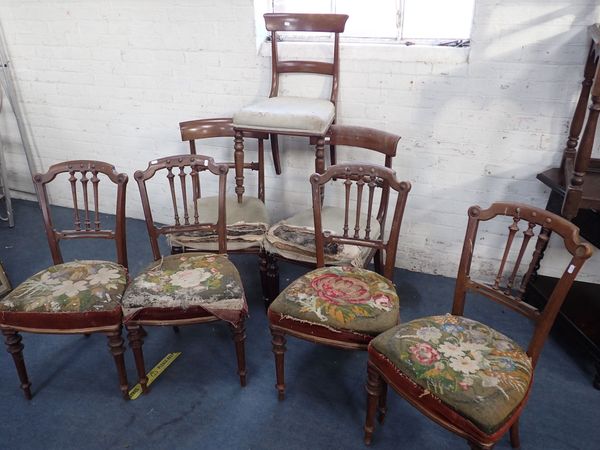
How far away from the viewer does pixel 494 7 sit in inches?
82.1

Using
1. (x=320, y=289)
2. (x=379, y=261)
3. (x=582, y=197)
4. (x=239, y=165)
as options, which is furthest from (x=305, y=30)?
(x=582, y=197)

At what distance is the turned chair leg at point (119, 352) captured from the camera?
1.75 metres

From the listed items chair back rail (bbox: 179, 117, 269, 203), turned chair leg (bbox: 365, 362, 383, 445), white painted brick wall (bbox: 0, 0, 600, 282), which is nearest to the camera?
turned chair leg (bbox: 365, 362, 383, 445)

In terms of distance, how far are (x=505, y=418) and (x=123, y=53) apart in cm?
277

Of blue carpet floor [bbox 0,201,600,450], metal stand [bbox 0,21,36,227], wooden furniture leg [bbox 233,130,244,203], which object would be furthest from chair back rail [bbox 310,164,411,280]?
metal stand [bbox 0,21,36,227]

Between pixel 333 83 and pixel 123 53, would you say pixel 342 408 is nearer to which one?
pixel 333 83

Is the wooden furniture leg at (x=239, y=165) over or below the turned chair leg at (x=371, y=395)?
over

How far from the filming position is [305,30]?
7.73 feet

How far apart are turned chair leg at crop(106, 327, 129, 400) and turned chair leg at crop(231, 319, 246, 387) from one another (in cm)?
42

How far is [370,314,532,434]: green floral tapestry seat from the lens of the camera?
1.29 metres

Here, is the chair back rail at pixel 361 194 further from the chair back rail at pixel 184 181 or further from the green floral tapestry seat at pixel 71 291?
the green floral tapestry seat at pixel 71 291

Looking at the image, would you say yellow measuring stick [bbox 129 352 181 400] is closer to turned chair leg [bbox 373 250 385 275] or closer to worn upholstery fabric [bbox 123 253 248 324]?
worn upholstery fabric [bbox 123 253 248 324]

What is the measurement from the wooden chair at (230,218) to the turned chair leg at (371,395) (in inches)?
33.6

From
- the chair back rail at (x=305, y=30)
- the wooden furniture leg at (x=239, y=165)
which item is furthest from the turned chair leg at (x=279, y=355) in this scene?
the chair back rail at (x=305, y=30)
